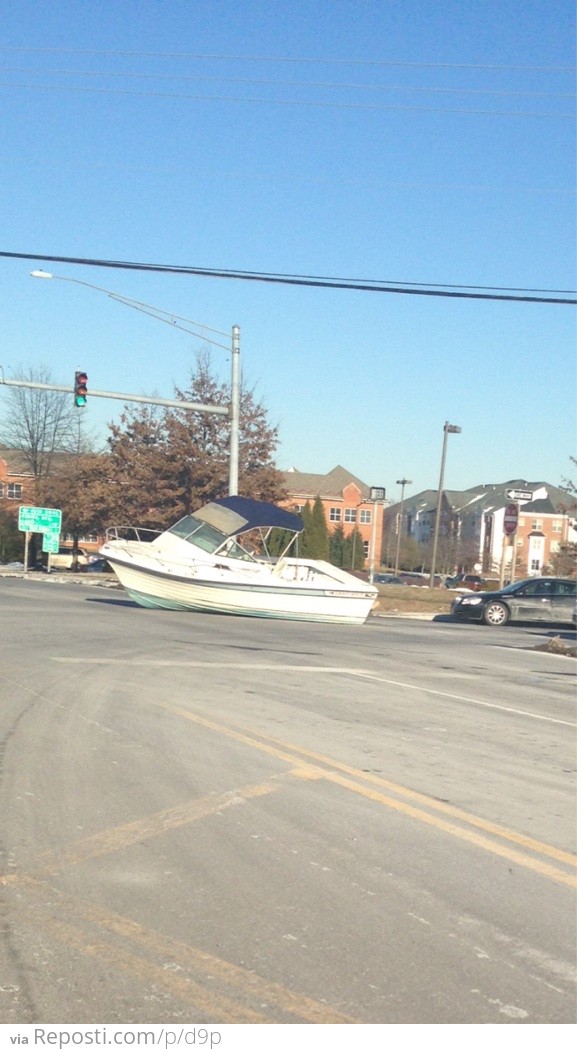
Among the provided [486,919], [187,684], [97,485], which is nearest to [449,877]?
[486,919]

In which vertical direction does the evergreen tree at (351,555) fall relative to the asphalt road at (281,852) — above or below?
above

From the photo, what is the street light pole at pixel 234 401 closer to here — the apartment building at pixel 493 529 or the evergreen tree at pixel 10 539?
the evergreen tree at pixel 10 539

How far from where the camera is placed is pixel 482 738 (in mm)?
10109

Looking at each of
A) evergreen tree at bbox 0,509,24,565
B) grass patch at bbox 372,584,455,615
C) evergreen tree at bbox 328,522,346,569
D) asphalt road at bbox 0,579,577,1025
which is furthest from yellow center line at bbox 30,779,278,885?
evergreen tree at bbox 328,522,346,569

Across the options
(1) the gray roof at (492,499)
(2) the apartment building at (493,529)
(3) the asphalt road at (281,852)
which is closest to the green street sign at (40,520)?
(3) the asphalt road at (281,852)

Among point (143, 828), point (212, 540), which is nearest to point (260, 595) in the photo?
point (212, 540)

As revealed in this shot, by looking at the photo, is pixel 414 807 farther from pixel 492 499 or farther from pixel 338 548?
pixel 492 499

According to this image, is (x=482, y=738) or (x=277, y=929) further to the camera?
(x=482, y=738)

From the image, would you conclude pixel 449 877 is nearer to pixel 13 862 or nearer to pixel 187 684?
pixel 13 862

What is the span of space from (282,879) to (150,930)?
3.24ft

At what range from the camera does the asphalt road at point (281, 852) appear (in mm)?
4340

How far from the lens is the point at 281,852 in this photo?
616cm

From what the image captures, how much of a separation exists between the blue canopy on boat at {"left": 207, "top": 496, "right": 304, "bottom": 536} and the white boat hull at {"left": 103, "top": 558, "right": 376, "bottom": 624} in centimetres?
128

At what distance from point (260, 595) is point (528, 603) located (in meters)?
8.12
